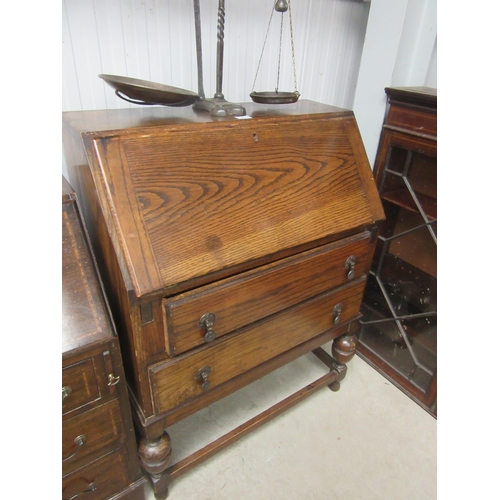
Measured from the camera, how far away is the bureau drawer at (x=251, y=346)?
3.10 feet

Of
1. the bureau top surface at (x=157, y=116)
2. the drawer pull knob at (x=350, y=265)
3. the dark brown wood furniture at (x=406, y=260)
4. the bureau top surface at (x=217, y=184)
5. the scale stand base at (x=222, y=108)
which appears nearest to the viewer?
the bureau top surface at (x=217, y=184)

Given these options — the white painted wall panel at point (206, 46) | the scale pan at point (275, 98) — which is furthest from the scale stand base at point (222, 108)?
the white painted wall panel at point (206, 46)

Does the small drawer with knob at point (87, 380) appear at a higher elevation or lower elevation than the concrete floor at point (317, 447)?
higher

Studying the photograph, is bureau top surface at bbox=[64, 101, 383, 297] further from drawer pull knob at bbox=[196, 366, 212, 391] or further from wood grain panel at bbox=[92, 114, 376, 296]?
drawer pull knob at bbox=[196, 366, 212, 391]

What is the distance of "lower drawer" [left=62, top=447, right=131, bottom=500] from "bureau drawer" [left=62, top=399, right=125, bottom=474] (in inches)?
1.2

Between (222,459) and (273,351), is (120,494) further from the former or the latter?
(273,351)

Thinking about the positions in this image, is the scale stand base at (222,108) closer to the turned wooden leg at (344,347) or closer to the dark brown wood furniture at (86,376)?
the dark brown wood furniture at (86,376)

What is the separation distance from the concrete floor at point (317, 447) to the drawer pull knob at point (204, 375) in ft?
1.58

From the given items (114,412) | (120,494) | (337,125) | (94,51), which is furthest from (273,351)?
(94,51)

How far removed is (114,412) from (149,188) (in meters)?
0.55

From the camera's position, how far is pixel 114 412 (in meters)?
0.93

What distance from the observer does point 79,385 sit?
0.83 m

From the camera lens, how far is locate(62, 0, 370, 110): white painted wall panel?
43.1 inches

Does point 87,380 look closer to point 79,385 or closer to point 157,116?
point 79,385
